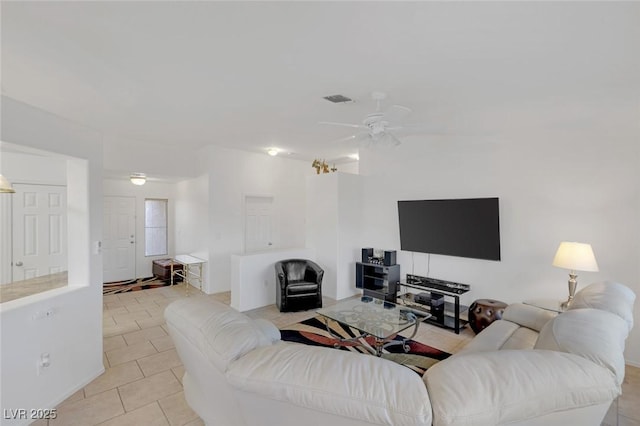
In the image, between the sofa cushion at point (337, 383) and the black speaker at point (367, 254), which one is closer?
the sofa cushion at point (337, 383)

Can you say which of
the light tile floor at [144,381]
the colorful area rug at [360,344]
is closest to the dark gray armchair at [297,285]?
the light tile floor at [144,381]

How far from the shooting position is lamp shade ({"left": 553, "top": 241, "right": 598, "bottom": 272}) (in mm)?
3004

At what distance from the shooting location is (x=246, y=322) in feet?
4.82

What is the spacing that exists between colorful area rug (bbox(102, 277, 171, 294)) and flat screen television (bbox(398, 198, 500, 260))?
17.8 feet

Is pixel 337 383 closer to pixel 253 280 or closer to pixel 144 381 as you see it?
pixel 144 381

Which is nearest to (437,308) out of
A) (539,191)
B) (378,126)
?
(539,191)

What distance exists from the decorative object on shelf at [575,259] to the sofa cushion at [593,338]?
1924 millimetres

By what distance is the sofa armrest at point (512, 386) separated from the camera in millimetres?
905

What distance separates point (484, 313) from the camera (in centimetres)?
373

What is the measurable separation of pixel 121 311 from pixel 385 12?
5.60 metres

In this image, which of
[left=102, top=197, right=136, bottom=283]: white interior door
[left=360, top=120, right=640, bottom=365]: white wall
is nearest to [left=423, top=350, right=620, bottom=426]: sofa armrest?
[left=360, top=120, right=640, bottom=365]: white wall

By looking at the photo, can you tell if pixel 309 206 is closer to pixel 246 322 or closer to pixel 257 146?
pixel 257 146

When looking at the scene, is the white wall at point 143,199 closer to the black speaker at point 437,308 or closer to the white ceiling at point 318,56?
the white ceiling at point 318,56

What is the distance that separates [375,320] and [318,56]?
2684 mm
